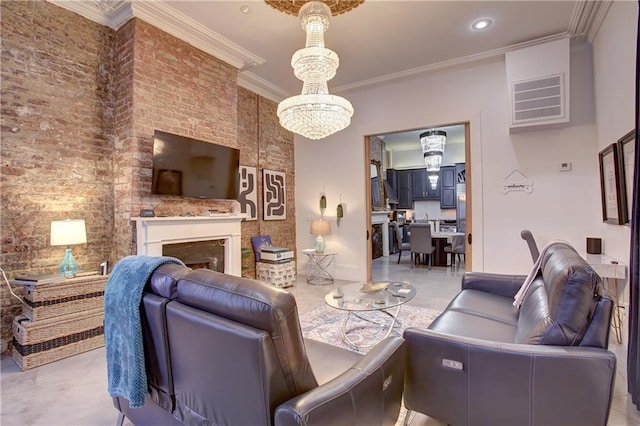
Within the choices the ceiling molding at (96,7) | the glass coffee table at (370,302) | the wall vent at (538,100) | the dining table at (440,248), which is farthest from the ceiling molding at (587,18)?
the ceiling molding at (96,7)

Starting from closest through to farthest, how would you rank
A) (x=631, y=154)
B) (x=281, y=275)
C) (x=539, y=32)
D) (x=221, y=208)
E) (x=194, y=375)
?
1. (x=194, y=375)
2. (x=631, y=154)
3. (x=539, y=32)
4. (x=221, y=208)
5. (x=281, y=275)

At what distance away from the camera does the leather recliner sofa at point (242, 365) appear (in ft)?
3.36

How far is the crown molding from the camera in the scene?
10.4ft

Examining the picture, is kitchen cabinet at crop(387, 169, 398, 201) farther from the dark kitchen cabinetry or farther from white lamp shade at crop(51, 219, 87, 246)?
white lamp shade at crop(51, 219, 87, 246)

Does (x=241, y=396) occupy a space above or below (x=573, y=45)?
below

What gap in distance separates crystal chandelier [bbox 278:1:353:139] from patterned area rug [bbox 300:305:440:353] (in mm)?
2091

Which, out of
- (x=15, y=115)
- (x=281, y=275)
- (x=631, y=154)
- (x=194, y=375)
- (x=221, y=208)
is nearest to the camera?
(x=194, y=375)

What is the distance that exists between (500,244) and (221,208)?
3.93 metres

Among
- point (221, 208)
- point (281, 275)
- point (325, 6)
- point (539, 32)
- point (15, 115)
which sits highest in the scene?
point (539, 32)

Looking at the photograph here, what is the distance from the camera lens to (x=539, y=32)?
3.72 meters

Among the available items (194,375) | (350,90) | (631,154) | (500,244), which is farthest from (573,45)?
(194,375)

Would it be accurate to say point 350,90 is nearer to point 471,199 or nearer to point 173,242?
point 471,199

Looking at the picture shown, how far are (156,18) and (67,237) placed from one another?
249 centimetres

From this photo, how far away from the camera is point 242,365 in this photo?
1053 millimetres
